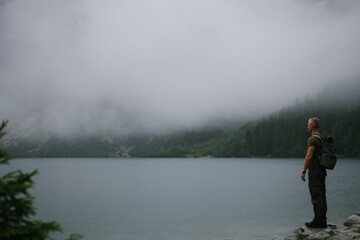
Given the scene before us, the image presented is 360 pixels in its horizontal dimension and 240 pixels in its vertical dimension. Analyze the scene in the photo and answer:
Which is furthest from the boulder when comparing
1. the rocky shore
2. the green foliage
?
the green foliage

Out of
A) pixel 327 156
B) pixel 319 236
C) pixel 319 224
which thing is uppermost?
pixel 327 156

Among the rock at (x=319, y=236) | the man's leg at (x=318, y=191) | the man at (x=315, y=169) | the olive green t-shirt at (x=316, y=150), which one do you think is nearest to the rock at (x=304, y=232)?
the rock at (x=319, y=236)

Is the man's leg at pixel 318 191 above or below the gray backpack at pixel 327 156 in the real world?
below

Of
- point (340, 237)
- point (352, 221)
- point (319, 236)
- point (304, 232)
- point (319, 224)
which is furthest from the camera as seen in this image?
point (352, 221)

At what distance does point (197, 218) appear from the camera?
35406 mm

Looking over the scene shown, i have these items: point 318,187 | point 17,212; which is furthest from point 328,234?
point 17,212

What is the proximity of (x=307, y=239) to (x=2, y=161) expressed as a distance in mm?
14518

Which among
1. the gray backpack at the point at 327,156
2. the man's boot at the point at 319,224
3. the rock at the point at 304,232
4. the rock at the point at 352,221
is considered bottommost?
the rock at the point at 352,221

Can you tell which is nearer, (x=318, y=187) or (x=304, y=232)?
(x=318, y=187)

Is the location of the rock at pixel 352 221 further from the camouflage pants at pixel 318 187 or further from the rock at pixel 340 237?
the camouflage pants at pixel 318 187

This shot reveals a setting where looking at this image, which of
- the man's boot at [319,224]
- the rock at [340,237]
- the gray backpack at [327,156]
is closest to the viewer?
the gray backpack at [327,156]

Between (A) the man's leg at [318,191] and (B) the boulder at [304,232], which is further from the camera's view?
(B) the boulder at [304,232]

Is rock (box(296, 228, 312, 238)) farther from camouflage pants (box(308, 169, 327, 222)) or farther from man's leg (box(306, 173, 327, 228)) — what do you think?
camouflage pants (box(308, 169, 327, 222))

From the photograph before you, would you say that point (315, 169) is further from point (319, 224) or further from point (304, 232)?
point (304, 232)
